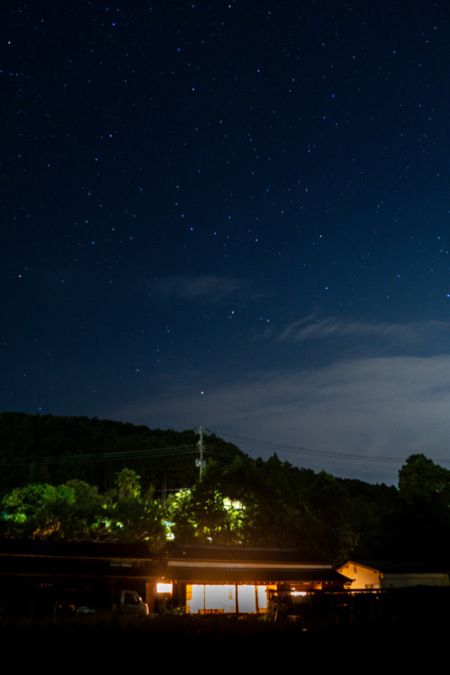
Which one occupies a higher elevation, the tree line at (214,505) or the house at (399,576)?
the tree line at (214,505)

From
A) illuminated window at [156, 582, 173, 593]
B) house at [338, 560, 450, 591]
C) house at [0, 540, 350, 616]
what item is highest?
house at [0, 540, 350, 616]

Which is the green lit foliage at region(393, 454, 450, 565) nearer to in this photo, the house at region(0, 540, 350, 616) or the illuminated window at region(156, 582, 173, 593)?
the house at region(0, 540, 350, 616)

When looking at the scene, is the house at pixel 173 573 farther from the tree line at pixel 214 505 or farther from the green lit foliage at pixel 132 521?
the green lit foliage at pixel 132 521

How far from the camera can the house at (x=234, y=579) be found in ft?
78.1

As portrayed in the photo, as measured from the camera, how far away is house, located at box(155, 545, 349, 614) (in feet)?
78.1

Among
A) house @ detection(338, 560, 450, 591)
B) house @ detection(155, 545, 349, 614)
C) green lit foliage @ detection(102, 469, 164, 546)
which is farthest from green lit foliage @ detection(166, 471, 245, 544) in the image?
house @ detection(155, 545, 349, 614)

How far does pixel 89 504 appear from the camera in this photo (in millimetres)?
34219

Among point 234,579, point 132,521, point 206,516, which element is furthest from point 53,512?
point 234,579

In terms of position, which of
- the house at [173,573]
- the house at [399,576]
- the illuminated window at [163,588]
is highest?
the house at [173,573]

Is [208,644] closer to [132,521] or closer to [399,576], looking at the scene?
[132,521]

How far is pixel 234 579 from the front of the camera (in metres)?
24.1

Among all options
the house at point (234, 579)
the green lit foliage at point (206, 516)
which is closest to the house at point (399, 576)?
the house at point (234, 579)

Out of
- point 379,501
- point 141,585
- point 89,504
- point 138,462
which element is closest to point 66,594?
point 141,585

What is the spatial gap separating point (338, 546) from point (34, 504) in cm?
2314
